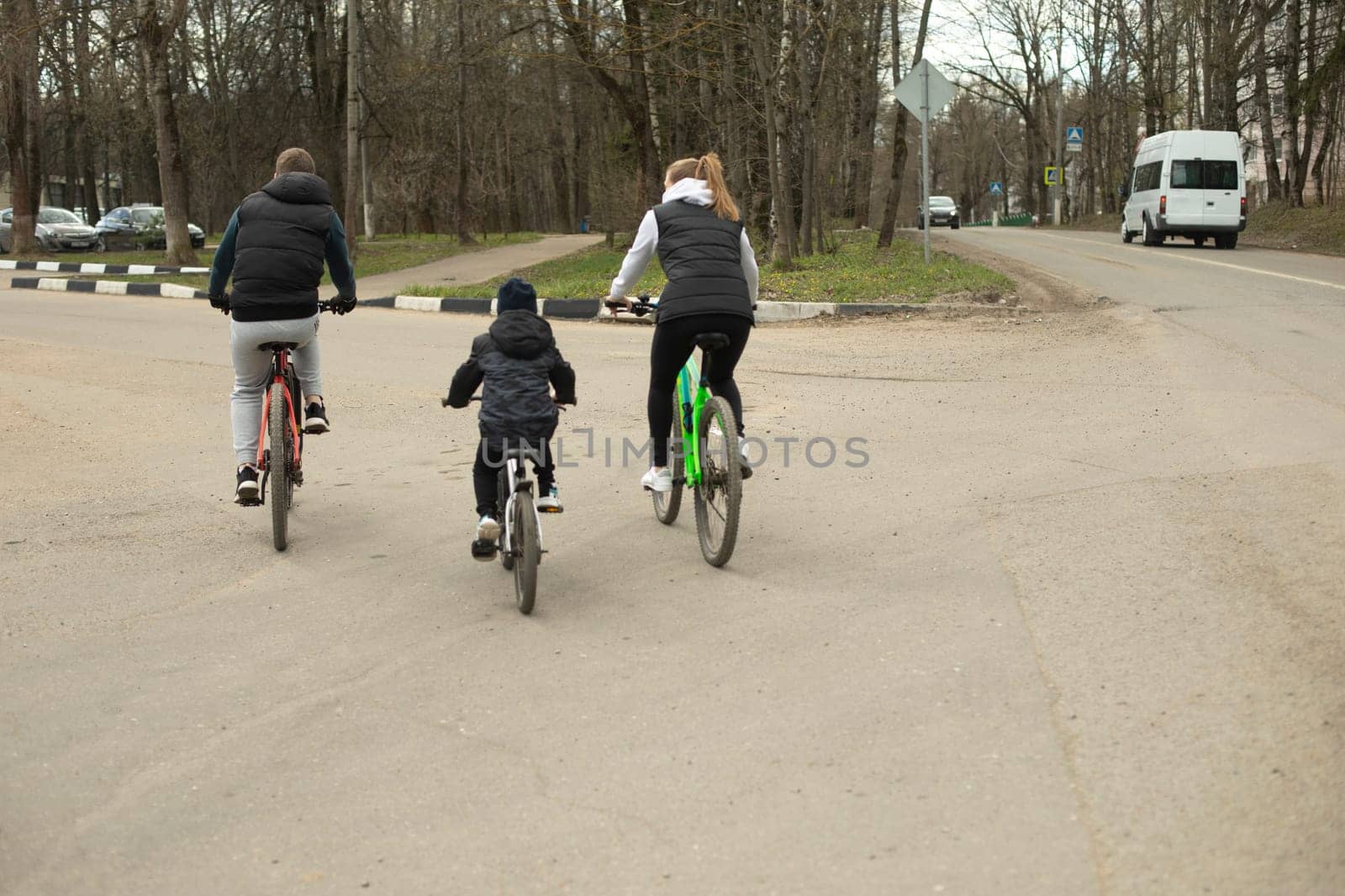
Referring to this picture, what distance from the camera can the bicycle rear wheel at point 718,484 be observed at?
19.5ft

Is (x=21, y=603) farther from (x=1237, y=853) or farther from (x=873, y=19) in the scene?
(x=873, y=19)

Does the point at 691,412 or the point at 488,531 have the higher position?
the point at 691,412

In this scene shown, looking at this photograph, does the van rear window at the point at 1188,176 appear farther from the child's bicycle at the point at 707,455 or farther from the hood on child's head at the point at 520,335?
the hood on child's head at the point at 520,335

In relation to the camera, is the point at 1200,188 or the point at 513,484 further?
the point at 1200,188

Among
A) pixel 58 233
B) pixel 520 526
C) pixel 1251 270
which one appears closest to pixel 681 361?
pixel 520 526

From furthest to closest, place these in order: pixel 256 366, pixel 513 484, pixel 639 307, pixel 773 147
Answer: pixel 773 147, pixel 256 366, pixel 639 307, pixel 513 484

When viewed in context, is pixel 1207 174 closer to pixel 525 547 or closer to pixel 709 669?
pixel 525 547

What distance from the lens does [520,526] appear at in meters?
5.51

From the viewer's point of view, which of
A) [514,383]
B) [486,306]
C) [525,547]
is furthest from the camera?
[486,306]

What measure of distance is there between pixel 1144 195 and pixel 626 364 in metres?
24.1

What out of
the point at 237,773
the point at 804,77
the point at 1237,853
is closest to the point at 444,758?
the point at 237,773

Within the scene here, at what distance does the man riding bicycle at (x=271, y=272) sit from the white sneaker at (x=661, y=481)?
1.70m

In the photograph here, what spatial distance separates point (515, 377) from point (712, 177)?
1.35 m

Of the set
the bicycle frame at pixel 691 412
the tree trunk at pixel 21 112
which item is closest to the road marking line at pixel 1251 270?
the bicycle frame at pixel 691 412
